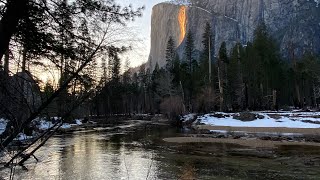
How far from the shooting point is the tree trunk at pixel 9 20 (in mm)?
2900

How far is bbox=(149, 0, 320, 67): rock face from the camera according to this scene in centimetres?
12662

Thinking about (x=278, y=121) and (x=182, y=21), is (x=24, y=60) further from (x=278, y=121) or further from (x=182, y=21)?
(x=182, y=21)

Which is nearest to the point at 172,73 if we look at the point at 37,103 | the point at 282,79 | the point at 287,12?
the point at 282,79

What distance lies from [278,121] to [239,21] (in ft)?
380

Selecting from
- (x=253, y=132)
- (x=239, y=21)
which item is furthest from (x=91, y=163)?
(x=239, y=21)

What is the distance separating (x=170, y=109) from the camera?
50.5 meters

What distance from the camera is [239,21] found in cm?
14538

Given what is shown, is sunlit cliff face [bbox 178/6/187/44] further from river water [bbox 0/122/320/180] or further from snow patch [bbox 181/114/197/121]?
river water [bbox 0/122/320/180]

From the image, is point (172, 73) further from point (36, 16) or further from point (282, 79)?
point (36, 16)

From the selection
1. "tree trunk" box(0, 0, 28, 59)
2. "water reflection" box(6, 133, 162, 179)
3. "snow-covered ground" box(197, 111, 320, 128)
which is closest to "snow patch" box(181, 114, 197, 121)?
"snow-covered ground" box(197, 111, 320, 128)

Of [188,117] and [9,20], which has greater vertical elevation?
[9,20]

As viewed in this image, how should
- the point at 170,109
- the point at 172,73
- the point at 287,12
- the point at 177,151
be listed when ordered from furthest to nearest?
1. the point at 287,12
2. the point at 172,73
3. the point at 170,109
4. the point at 177,151

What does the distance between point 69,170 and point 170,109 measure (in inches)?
1415

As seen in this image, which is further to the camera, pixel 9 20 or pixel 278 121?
pixel 278 121
